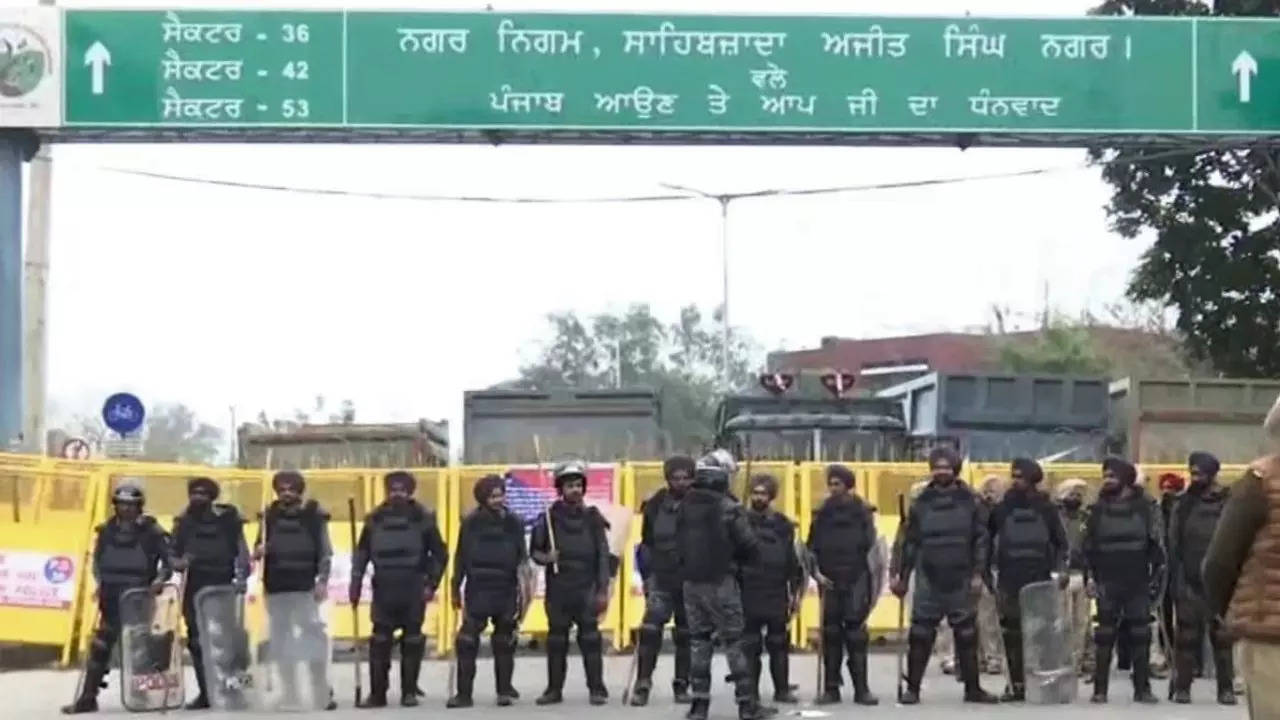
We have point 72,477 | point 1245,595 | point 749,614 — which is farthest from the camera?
point 72,477

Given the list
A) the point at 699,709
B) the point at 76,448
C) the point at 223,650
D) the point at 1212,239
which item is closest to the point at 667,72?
the point at 76,448

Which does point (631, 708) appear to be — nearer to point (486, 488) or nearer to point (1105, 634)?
point (486, 488)

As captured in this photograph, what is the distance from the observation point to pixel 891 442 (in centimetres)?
2233

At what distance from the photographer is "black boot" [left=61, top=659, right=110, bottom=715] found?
13.8 metres

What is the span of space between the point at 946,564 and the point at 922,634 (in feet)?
1.71

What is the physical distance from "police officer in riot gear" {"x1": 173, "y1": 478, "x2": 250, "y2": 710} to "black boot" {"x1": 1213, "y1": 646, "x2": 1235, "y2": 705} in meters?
6.56

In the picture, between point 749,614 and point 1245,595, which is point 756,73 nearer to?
point 749,614

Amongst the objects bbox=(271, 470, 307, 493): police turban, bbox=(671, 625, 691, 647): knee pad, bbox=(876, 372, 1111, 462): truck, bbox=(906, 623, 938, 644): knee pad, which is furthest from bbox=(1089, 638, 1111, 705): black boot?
bbox=(876, 372, 1111, 462): truck

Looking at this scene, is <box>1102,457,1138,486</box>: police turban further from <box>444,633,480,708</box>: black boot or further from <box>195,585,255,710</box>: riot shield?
<box>195,585,255,710</box>: riot shield

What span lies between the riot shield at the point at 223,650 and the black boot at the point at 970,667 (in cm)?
472

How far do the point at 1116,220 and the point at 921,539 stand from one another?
18026mm

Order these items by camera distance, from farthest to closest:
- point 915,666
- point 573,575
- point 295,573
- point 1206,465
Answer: point 573,575 → point 1206,465 → point 915,666 → point 295,573

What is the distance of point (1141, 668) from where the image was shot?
1394cm

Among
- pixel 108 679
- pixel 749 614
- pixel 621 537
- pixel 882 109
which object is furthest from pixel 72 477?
pixel 882 109
